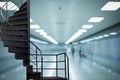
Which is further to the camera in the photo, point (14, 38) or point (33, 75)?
point (14, 38)

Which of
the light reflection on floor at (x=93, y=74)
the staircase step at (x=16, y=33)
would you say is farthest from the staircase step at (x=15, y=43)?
the light reflection on floor at (x=93, y=74)

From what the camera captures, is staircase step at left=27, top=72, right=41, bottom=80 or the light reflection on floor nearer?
staircase step at left=27, top=72, right=41, bottom=80

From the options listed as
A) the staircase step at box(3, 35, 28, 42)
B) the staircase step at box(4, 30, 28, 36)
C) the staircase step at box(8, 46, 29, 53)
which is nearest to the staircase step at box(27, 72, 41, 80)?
the staircase step at box(8, 46, 29, 53)

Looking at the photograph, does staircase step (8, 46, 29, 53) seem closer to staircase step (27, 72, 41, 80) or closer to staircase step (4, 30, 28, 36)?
staircase step (4, 30, 28, 36)

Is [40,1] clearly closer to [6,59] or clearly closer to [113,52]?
[6,59]

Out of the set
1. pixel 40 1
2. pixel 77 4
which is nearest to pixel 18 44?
pixel 40 1

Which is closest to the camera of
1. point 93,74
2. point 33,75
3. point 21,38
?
point 33,75

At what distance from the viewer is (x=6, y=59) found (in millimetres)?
12203

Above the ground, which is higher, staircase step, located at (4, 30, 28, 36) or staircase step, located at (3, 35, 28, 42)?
staircase step, located at (4, 30, 28, 36)

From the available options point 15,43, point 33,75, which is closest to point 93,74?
point 33,75

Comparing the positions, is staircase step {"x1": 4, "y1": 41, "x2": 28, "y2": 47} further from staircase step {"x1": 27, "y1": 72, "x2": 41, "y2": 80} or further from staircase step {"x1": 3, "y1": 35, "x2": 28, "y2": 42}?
staircase step {"x1": 27, "y1": 72, "x2": 41, "y2": 80}

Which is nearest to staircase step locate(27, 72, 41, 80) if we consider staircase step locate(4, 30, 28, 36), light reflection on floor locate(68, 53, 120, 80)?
→ staircase step locate(4, 30, 28, 36)

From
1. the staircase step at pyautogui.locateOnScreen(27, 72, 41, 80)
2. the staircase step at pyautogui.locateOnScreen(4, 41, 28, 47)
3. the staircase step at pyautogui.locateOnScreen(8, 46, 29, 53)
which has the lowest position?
the staircase step at pyautogui.locateOnScreen(27, 72, 41, 80)

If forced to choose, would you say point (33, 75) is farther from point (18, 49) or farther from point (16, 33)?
point (16, 33)
